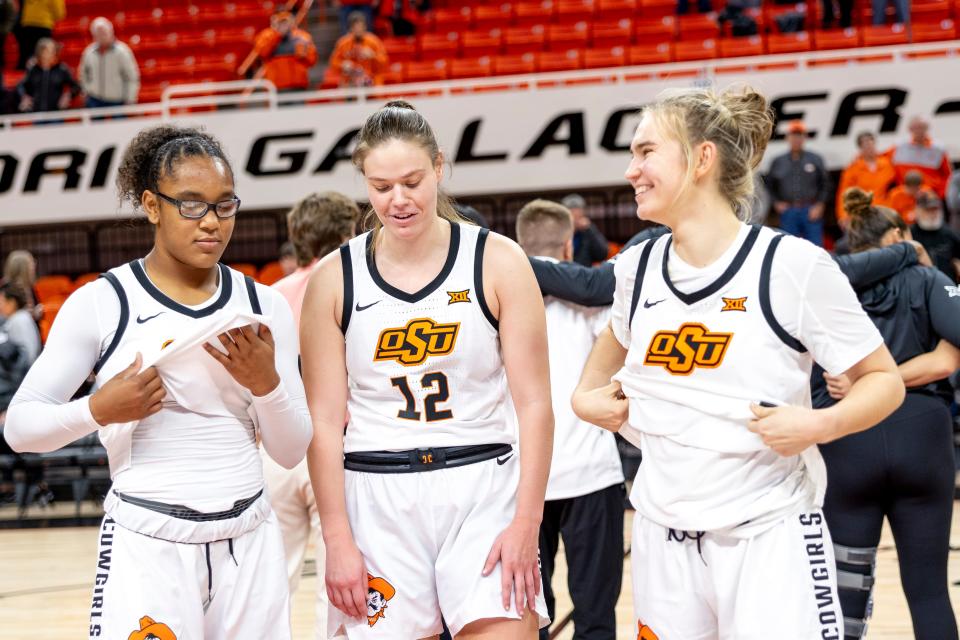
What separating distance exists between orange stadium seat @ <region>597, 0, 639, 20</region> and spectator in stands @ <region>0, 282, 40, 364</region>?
7980mm

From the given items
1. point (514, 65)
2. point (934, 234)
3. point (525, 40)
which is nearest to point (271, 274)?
point (514, 65)

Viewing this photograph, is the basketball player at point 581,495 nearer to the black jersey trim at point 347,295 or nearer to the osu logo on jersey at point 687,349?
the black jersey trim at point 347,295

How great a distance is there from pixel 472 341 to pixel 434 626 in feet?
2.29

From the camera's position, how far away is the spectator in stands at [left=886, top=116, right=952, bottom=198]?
11.1m

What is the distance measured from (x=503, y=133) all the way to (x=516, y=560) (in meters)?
10.1

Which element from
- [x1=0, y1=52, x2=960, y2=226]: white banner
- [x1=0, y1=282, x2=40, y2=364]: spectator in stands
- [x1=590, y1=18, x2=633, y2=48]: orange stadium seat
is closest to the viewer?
[x1=0, y1=282, x2=40, y2=364]: spectator in stands

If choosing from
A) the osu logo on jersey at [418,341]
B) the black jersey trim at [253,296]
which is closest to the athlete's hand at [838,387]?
the osu logo on jersey at [418,341]

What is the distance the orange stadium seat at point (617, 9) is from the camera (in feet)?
47.3

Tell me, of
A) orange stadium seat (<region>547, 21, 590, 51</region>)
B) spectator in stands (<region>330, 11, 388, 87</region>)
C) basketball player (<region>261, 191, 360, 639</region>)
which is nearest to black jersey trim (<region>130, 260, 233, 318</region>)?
basketball player (<region>261, 191, 360, 639</region>)

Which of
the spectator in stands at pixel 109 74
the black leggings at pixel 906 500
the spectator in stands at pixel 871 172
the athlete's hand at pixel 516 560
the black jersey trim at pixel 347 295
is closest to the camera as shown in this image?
the athlete's hand at pixel 516 560

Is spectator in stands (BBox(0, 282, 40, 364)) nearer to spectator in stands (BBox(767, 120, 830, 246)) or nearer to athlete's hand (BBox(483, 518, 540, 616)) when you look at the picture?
spectator in stands (BBox(767, 120, 830, 246))

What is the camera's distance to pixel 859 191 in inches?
179

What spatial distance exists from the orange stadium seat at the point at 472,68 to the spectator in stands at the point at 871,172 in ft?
14.8

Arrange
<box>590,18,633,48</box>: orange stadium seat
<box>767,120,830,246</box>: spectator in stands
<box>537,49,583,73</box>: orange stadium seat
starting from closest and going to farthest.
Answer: <box>767,120,830,246</box>: spectator in stands, <box>537,49,583,73</box>: orange stadium seat, <box>590,18,633,48</box>: orange stadium seat
